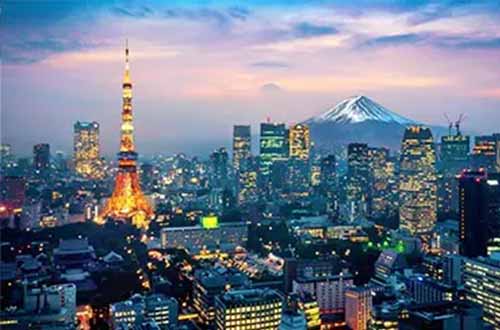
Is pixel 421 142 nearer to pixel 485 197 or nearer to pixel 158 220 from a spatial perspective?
pixel 485 197

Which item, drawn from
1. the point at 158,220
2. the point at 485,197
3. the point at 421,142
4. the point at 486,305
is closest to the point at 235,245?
the point at 158,220

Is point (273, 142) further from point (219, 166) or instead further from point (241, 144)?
point (219, 166)

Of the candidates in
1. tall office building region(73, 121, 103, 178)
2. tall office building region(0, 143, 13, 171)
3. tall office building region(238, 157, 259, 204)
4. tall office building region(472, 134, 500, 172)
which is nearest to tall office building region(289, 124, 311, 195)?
tall office building region(238, 157, 259, 204)

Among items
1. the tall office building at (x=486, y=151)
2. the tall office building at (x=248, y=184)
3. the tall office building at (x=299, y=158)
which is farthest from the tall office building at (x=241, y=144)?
the tall office building at (x=486, y=151)

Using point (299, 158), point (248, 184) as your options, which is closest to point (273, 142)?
point (299, 158)

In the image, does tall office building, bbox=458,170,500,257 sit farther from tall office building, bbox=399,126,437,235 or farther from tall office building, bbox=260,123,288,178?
tall office building, bbox=260,123,288,178

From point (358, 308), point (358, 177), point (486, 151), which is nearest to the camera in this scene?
point (358, 308)
